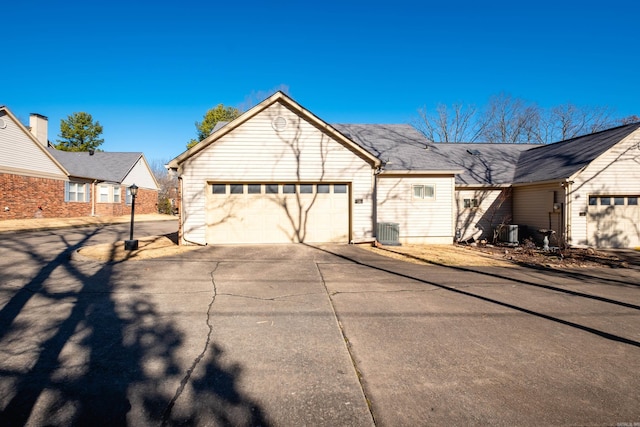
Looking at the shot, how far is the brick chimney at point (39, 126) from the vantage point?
25.3 m

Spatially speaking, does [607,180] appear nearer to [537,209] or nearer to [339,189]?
[537,209]

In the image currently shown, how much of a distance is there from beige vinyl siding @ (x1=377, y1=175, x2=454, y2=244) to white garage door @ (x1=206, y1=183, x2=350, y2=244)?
86.9 inches

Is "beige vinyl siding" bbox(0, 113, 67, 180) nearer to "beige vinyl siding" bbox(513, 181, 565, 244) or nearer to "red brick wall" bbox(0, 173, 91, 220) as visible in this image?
"red brick wall" bbox(0, 173, 91, 220)

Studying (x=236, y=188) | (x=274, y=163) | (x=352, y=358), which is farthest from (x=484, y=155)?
(x=352, y=358)

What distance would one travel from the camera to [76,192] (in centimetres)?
2466

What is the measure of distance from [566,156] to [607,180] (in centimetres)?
255

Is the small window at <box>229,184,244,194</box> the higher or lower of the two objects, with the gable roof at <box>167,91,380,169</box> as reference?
lower

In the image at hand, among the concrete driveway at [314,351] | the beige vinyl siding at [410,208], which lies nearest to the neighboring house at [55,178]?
the concrete driveway at [314,351]

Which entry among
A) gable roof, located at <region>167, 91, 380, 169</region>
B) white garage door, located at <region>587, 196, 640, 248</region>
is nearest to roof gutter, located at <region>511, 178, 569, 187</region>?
white garage door, located at <region>587, 196, 640, 248</region>

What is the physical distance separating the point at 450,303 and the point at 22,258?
11.5 meters

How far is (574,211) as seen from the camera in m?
12.7

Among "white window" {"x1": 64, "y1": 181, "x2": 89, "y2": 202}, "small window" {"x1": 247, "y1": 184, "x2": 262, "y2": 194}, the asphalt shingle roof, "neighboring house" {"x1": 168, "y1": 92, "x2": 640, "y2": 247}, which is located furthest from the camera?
"white window" {"x1": 64, "y1": 181, "x2": 89, "y2": 202}

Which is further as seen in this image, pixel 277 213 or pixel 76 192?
pixel 76 192

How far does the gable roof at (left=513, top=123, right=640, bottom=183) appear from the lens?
13047mm
